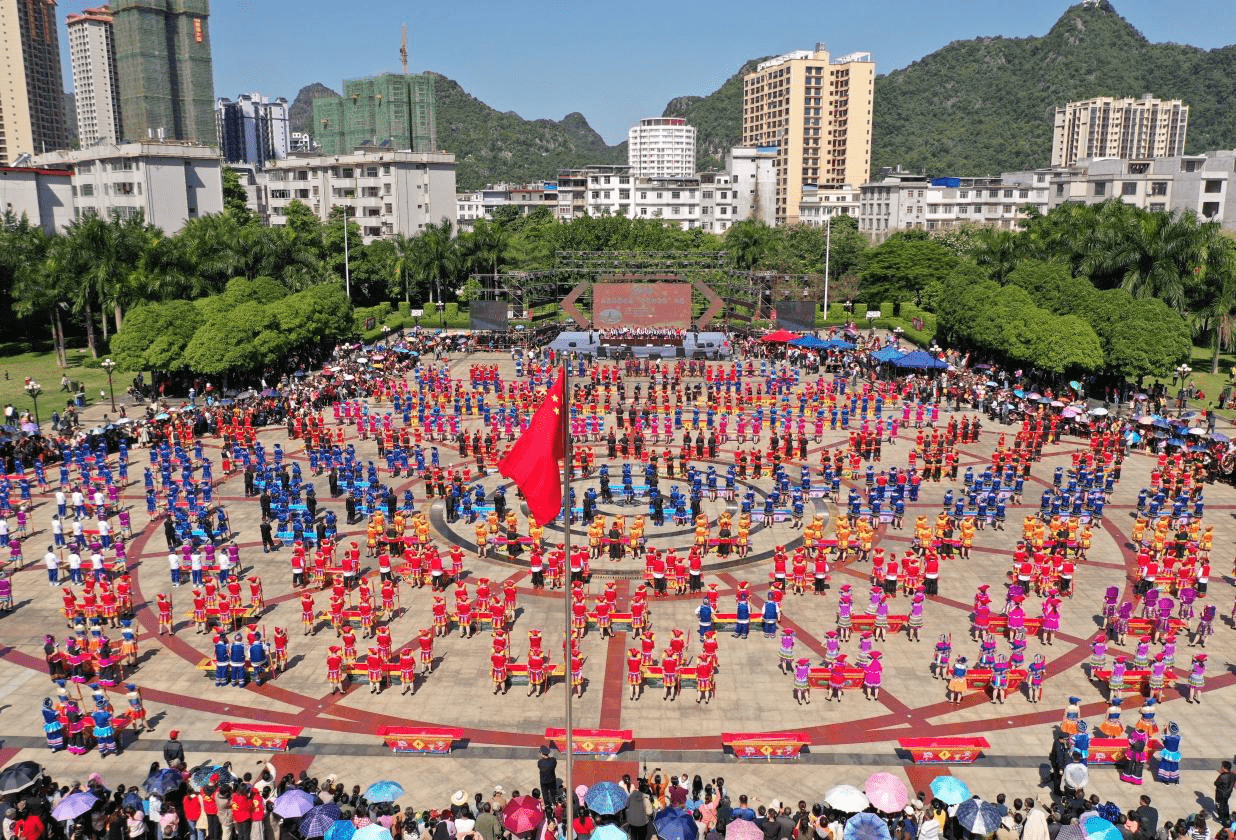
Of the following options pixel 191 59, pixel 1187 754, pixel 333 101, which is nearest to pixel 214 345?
pixel 1187 754

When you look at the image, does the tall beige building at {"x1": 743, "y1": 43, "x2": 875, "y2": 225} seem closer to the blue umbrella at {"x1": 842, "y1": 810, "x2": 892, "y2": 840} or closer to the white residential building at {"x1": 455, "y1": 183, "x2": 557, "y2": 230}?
the white residential building at {"x1": 455, "y1": 183, "x2": 557, "y2": 230}

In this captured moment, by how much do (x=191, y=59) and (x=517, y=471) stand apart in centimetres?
17590

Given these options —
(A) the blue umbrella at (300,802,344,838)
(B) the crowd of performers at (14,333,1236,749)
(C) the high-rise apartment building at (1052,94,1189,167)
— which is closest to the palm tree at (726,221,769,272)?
(B) the crowd of performers at (14,333,1236,749)

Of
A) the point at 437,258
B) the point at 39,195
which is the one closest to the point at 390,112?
the point at 39,195

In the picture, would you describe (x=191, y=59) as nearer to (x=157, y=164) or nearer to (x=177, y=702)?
(x=157, y=164)

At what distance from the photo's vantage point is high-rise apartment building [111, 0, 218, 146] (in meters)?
152

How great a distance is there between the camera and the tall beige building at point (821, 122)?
566 ft

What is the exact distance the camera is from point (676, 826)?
13180mm

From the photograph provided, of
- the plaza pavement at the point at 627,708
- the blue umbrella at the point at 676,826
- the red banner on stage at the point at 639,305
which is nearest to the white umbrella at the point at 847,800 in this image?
the blue umbrella at the point at 676,826

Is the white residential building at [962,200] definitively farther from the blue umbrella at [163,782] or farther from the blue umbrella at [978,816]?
the blue umbrella at [163,782]

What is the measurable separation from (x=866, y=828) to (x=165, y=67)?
177m

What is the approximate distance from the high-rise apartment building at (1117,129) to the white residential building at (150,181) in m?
159

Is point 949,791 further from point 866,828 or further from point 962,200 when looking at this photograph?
point 962,200

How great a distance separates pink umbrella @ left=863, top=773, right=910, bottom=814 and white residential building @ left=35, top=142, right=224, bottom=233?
83502mm
